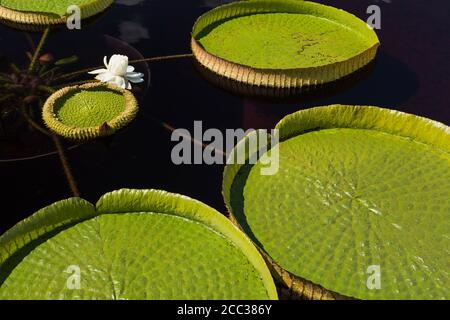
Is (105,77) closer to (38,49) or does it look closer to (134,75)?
(134,75)

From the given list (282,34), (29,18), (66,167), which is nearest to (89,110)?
(66,167)

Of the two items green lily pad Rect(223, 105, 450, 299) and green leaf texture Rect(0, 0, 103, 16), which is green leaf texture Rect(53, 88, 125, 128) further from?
green leaf texture Rect(0, 0, 103, 16)

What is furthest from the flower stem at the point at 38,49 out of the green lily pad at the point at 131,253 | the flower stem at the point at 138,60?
the green lily pad at the point at 131,253

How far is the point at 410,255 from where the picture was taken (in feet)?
13.9

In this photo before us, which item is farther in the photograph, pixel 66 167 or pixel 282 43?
pixel 282 43

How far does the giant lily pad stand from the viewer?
6.51m

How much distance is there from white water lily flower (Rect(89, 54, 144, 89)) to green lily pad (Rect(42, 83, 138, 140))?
5.6 inches

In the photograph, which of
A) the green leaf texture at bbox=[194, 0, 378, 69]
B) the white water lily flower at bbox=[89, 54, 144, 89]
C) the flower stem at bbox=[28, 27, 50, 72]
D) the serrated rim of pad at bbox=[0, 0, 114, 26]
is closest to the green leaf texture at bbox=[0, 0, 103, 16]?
the serrated rim of pad at bbox=[0, 0, 114, 26]

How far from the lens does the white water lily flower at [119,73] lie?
6273 millimetres

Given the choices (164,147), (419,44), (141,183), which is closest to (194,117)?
(164,147)

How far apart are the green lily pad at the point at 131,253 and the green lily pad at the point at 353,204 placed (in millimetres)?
360

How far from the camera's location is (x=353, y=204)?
4656 millimetres

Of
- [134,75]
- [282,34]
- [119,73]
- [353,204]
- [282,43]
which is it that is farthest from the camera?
[282,34]

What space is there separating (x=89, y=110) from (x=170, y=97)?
120 cm
